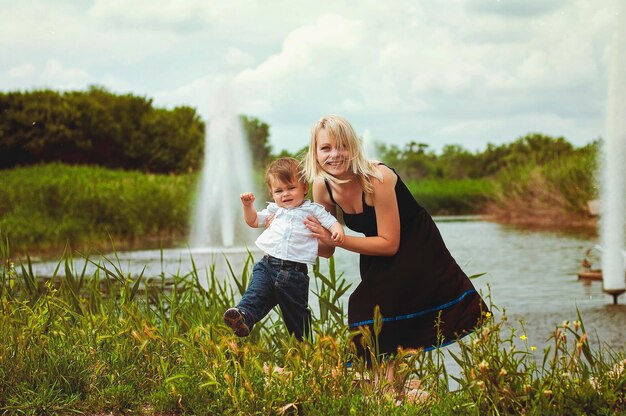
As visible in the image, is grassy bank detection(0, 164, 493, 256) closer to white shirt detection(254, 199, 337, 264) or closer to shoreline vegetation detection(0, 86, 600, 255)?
shoreline vegetation detection(0, 86, 600, 255)

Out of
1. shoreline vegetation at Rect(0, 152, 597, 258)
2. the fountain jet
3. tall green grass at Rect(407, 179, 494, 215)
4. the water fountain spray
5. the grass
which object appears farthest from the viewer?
tall green grass at Rect(407, 179, 494, 215)

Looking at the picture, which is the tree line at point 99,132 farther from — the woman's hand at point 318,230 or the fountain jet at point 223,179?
the woman's hand at point 318,230

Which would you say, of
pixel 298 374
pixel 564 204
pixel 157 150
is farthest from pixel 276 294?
pixel 157 150

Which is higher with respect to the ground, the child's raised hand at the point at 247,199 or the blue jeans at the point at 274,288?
the child's raised hand at the point at 247,199

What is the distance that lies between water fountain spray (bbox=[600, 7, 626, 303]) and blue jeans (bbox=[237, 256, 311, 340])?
17.7 feet

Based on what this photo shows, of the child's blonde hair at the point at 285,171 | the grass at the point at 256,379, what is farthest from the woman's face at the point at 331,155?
the grass at the point at 256,379

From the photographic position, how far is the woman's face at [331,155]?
3.55m

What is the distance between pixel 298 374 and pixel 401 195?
2.96 ft

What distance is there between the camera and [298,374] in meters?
3.30

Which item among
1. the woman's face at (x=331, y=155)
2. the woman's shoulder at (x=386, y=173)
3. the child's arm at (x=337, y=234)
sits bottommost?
the child's arm at (x=337, y=234)

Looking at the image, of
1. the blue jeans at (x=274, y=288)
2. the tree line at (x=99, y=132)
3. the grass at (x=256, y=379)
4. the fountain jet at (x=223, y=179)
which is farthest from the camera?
the tree line at (x=99, y=132)

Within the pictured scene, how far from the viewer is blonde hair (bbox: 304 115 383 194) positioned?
3.54m

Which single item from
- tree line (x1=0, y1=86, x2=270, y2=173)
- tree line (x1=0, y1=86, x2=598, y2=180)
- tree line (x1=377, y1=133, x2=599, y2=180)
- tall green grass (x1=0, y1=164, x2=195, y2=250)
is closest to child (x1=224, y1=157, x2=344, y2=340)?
tall green grass (x1=0, y1=164, x2=195, y2=250)

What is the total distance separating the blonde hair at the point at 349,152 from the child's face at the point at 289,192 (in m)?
0.07
